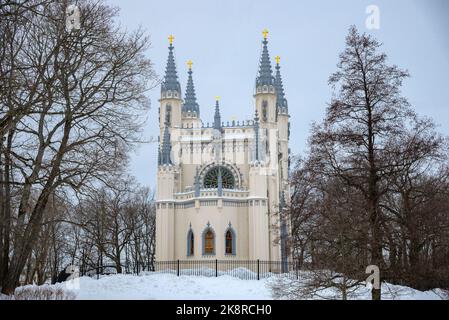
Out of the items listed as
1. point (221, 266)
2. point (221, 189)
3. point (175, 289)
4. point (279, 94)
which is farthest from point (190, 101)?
point (175, 289)

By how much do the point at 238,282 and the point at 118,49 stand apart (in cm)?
1431

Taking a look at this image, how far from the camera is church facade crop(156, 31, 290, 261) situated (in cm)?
4228

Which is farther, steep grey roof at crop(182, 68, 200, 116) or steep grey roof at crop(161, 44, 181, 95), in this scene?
steep grey roof at crop(182, 68, 200, 116)

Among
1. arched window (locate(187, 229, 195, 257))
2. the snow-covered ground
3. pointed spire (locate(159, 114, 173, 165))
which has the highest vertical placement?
pointed spire (locate(159, 114, 173, 165))

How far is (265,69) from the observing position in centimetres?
5034

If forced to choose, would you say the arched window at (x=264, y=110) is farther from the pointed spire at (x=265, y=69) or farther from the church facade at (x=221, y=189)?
the pointed spire at (x=265, y=69)

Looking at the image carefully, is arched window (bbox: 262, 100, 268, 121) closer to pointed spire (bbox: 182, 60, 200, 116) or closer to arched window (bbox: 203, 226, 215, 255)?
pointed spire (bbox: 182, 60, 200, 116)

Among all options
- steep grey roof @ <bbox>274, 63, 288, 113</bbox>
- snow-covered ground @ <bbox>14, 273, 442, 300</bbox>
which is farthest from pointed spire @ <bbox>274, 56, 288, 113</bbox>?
snow-covered ground @ <bbox>14, 273, 442, 300</bbox>

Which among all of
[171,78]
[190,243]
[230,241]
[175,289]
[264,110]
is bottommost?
[175,289]

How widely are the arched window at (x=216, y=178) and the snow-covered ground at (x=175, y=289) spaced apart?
1421cm

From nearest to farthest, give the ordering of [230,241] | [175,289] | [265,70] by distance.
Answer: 1. [175,289]
2. [230,241]
3. [265,70]

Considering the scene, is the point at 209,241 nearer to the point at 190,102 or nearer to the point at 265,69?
the point at 265,69

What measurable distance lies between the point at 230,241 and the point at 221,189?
3899 mm

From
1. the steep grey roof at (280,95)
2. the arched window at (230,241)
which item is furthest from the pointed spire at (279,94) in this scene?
the arched window at (230,241)
